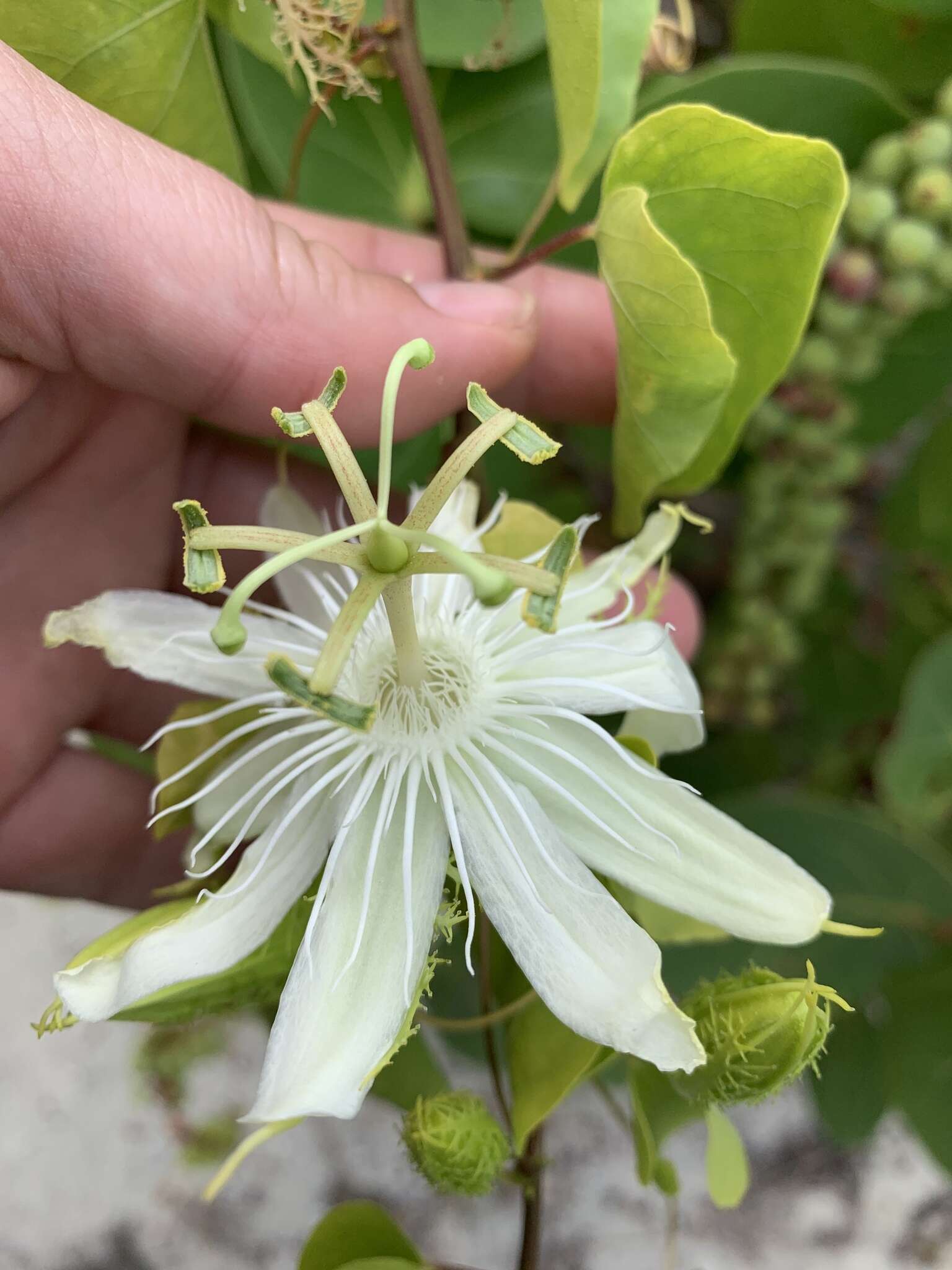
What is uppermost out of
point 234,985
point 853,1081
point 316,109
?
point 316,109

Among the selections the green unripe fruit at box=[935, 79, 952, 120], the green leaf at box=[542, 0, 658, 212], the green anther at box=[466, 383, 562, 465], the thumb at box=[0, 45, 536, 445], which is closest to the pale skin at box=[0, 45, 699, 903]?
the thumb at box=[0, 45, 536, 445]

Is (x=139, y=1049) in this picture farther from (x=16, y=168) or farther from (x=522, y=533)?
(x=16, y=168)

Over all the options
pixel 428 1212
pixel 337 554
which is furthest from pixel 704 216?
pixel 428 1212

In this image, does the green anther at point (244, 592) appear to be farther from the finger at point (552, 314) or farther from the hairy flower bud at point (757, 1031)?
the finger at point (552, 314)

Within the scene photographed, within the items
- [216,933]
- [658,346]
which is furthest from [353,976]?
[658,346]

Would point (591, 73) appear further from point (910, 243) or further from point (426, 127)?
point (910, 243)
